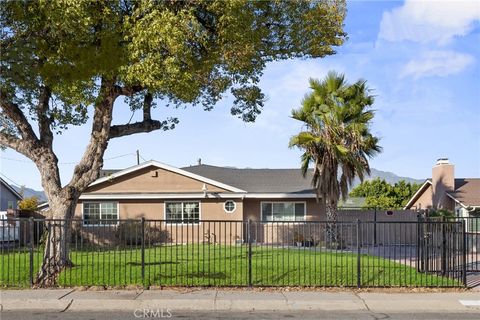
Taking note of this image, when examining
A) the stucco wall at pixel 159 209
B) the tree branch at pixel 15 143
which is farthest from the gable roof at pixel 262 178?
the tree branch at pixel 15 143

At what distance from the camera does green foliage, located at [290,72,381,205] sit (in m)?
25.0

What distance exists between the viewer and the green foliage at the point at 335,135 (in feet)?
81.9

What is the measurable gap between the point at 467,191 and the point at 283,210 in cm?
1052

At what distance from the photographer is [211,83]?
1634 centimetres

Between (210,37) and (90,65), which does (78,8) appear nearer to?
(90,65)

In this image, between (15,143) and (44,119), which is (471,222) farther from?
(15,143)

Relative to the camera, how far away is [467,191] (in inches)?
1251

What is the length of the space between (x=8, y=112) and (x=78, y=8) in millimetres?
3558

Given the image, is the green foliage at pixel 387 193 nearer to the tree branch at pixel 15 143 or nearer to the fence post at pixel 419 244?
the fence post at pixel 419 244

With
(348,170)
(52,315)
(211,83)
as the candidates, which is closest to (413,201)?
(348,170)

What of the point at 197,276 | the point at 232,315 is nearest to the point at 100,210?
the point at 197,276

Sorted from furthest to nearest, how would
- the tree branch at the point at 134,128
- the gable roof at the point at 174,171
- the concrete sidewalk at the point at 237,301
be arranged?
the gable roof at the point at 174,171
the tree branch at the point at 134,128
the concrete sidewalk at the point at 237,301

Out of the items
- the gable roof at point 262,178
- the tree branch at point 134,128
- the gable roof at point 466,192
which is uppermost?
the tree branch at point 134,128

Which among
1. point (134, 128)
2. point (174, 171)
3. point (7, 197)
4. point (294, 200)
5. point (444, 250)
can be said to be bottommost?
point (444, 250)
